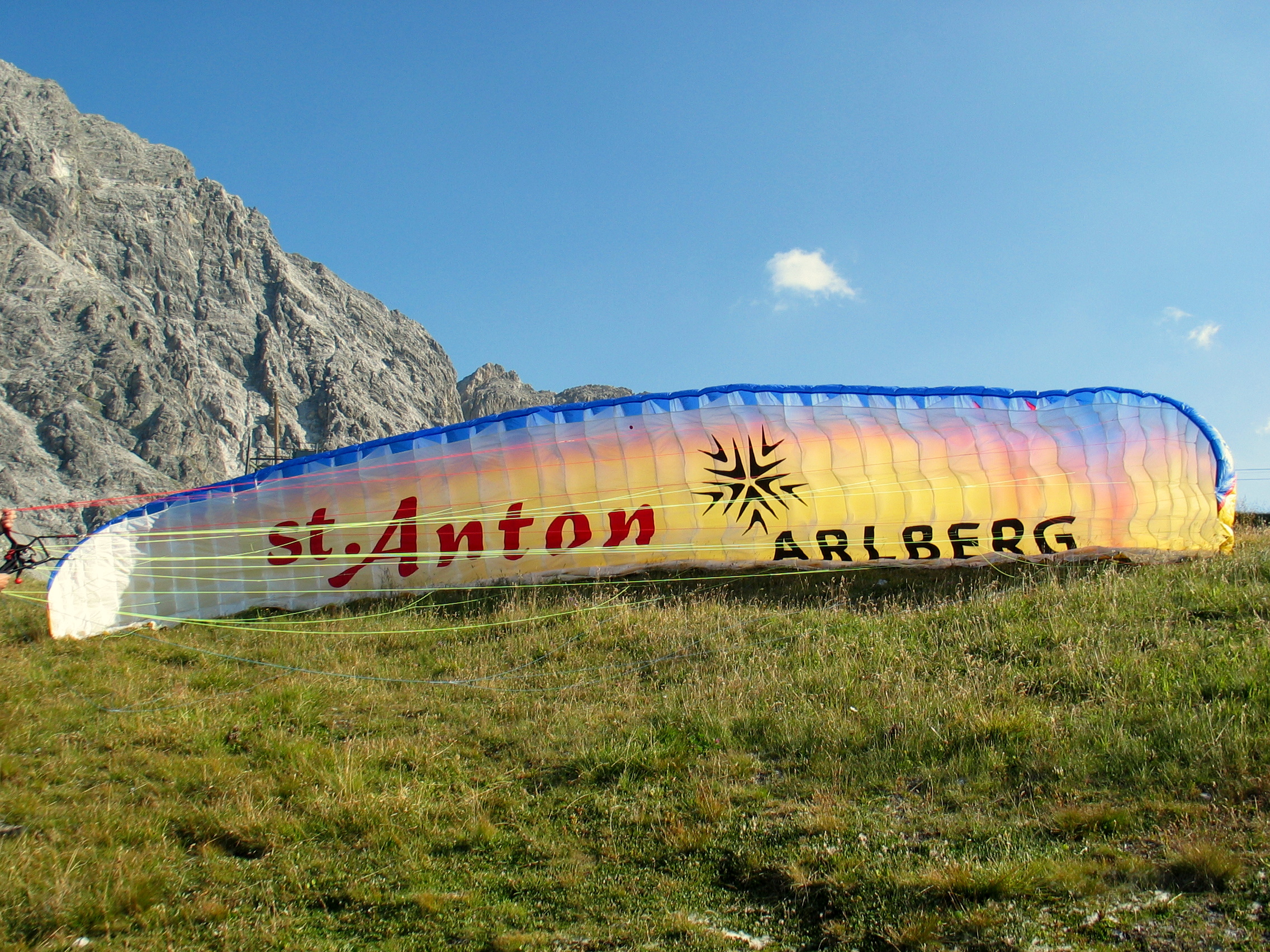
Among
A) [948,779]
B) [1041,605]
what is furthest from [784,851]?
[1041,605]

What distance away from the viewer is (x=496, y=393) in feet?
260

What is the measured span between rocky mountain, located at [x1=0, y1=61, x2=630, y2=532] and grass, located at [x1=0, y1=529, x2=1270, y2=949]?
150 ft

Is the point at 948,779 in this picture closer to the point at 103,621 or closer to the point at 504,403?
the point at 103,621

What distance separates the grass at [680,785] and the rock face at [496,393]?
2542 inches

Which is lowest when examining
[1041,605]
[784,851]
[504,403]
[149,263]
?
[784,851]

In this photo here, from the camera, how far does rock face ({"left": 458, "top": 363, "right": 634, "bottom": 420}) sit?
7656 cm

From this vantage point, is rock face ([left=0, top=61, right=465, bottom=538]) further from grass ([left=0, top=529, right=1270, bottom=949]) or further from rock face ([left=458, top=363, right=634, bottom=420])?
grass ([left=0, top=529, right=1270, bottom=949])

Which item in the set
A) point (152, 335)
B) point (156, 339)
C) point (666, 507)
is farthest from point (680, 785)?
point (152, 335)

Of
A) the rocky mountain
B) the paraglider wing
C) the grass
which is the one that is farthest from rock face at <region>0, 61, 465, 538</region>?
the grass

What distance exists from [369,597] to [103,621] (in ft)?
10.2

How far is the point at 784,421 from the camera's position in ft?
37.6

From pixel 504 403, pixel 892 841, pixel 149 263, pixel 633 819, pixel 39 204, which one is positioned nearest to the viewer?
pixel 892 841

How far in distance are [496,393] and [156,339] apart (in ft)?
97.5

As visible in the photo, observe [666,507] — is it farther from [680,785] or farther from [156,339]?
[156,339]
